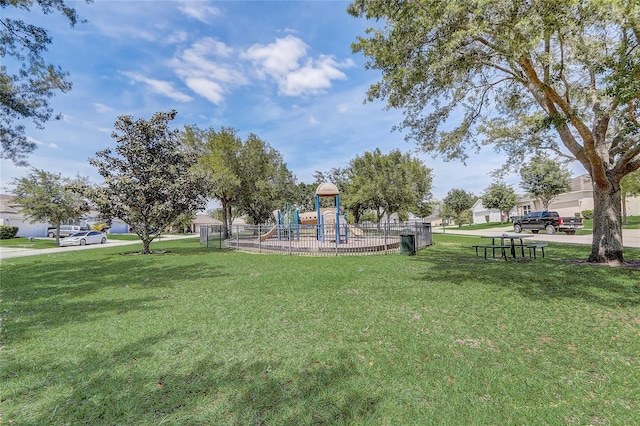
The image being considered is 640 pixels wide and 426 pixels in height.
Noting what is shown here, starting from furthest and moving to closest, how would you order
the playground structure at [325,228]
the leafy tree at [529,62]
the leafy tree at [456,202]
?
the leafy tree at [456,202]
the playground structure at [325,228]
the leafy tree at [529,62]

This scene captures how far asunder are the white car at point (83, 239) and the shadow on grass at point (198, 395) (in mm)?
29519

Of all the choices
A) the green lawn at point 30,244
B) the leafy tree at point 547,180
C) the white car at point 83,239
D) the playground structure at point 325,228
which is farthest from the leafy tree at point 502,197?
the green lawn at point 30,244

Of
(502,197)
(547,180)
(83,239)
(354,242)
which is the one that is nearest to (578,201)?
(502,197)

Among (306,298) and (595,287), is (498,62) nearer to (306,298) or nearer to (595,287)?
(595,287)

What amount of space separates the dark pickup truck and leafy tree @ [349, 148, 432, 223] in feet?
34.3

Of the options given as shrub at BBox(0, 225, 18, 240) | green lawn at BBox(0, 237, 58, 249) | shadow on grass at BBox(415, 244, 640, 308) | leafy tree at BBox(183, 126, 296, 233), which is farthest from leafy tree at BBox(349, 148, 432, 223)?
shrub at BBox(0, 225, 18, 240)

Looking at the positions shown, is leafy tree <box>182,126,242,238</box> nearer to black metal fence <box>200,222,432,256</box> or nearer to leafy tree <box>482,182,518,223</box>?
black metal fence <box>200,222,432,256</box>

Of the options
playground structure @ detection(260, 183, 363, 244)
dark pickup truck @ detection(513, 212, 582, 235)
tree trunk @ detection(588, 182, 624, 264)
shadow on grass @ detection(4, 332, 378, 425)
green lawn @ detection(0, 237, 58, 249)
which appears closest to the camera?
shadow on grass @ detection(4, 332, 378, 425)

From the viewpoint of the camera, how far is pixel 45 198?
24.6 metres

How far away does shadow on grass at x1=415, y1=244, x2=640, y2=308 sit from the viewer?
6184 mm

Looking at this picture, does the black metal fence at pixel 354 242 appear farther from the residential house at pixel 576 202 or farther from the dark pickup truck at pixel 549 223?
the residential house at pixel 576 202

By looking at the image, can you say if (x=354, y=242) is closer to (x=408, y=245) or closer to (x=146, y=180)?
(x=408, y=245)

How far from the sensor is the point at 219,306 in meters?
5.96

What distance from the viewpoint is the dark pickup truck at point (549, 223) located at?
23.5 m
